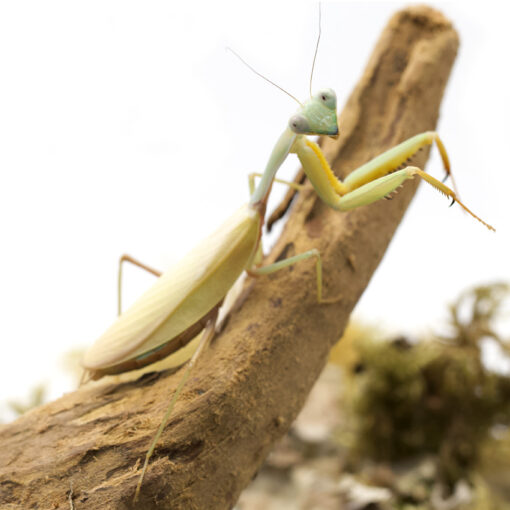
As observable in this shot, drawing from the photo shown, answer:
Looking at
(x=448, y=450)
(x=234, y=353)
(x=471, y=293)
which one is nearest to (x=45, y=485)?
(x=234, y=353)

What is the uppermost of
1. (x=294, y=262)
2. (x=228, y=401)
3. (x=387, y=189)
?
(x=387, y=189)

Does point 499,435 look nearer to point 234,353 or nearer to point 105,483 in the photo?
point 234,353

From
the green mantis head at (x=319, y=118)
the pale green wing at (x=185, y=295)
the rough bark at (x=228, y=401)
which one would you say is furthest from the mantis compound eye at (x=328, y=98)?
the rough bark at (x=228, y=401)

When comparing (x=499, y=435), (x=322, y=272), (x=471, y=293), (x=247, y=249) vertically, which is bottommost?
(x=499, y=435)

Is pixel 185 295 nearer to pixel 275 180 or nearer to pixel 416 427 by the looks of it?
pixel 275 180

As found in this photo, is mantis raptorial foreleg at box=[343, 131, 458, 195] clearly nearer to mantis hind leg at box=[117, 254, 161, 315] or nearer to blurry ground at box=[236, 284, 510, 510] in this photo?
mantis hind leg at box=[117, 254, 161, 315]

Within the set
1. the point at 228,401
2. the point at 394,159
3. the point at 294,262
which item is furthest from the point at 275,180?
the point at 228,401

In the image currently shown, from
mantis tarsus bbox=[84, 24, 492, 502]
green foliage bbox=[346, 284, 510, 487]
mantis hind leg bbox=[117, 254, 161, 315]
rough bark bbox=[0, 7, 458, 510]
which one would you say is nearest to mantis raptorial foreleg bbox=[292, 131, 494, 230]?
mantis tarsus bbox=[84, 24, 492, 502]
